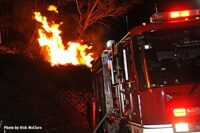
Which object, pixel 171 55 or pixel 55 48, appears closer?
pixel 171 55

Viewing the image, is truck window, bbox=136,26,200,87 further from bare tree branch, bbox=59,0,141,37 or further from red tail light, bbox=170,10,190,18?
bare tree branch, bbox=59,0,141,37

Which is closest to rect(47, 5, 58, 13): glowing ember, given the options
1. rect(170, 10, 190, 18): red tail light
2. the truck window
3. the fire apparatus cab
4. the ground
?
the ground

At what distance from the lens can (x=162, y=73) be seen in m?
7.07

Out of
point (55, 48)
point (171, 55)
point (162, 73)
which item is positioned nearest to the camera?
point (162, 73)

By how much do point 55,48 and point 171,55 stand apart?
81.3ft

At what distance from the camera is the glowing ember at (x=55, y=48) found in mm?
30672

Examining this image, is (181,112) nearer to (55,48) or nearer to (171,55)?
(171,55)

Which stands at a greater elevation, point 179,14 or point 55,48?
point 55,48

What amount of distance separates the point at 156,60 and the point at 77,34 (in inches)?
1062

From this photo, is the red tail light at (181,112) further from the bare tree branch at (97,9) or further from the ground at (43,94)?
the bare tree branch at (97,9)

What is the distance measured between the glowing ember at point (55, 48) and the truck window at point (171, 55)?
2265 cm

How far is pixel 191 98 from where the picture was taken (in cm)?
659

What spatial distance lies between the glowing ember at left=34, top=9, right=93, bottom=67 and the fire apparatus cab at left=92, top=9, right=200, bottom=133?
22.3 m

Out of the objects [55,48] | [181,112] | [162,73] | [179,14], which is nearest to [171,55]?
[162,73]
